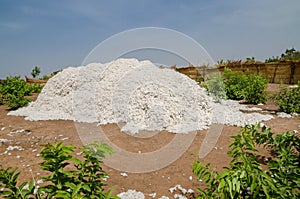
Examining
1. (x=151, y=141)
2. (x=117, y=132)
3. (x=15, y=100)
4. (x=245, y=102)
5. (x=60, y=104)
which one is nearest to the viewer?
(x=151, y=141)

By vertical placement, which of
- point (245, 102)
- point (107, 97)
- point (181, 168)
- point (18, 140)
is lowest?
point (18, 140)

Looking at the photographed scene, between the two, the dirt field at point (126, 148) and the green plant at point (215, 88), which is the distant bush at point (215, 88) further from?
the dirt field at point (126, 148)

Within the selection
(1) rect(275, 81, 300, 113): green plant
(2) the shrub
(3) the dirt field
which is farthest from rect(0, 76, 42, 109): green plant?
(1) rect(275, 81, 300, 113): green plant

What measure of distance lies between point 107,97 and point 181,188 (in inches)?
166

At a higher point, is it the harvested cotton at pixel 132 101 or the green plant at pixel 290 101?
the green plant at pixel 290 101

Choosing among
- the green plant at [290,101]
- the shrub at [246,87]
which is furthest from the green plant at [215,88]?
the green plant at [290,101]

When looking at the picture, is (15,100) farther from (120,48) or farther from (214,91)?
(214,91)

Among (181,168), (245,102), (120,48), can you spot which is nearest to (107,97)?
(120,48)

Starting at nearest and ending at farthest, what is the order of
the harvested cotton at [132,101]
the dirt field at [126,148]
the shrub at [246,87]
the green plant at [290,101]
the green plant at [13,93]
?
1. the dirt field at [126,148]
2. the harvested cotton at [132,101]
3. the green plant at [290,101]
4. the green plant at [13,93]
5. the shrub at [246,87]

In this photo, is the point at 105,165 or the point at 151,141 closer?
the point at 105,165

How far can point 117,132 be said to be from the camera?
5.31m

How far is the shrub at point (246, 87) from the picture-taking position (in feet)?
29.0

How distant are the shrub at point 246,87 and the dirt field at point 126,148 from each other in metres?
2.13

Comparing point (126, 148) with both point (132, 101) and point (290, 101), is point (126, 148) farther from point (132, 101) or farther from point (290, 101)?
point (290, 101)
